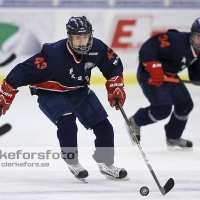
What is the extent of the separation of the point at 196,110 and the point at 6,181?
11.4 feet

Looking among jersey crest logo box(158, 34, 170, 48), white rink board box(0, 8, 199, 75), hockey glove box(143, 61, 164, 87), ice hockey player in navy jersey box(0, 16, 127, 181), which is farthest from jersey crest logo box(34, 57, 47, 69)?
white rink board box(0, 8, 199, 75)

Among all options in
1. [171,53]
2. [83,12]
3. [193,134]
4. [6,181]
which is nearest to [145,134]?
[193,134]

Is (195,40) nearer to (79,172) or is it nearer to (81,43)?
(81,43)

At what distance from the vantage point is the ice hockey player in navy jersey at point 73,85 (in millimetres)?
4051

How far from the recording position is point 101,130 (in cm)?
425

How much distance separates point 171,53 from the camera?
5348 millimetres

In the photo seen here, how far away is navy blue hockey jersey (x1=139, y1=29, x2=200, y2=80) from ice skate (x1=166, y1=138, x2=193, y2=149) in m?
0.56

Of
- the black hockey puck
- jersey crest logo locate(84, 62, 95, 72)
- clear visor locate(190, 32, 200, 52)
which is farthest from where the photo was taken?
clear visor locate(190, 32, 200, 52)

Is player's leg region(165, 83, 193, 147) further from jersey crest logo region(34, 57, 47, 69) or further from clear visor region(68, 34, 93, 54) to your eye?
jersey crest logo region(34, 57, 47, 69)

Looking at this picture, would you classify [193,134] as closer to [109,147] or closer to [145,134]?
[145,134]

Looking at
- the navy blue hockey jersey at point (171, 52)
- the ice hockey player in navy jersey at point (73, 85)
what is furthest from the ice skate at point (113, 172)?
the navy blue hockey jersey at point (171, 52)

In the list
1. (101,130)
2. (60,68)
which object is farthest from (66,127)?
(60,68)

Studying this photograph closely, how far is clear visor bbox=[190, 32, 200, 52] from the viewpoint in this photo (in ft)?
17.1

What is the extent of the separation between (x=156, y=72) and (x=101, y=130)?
3.84ft
